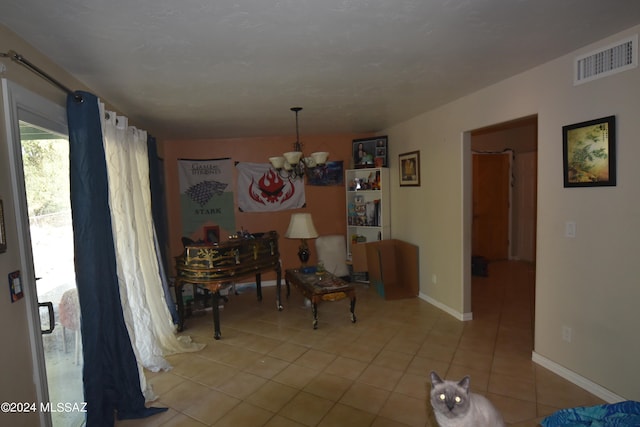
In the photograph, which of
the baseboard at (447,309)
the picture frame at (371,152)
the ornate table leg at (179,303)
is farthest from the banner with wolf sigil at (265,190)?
the baseboard at (447,309)

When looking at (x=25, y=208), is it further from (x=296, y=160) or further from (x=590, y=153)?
(x=590, y=153)

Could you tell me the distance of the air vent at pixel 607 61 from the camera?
6.66ft

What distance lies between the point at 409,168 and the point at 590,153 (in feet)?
7.95

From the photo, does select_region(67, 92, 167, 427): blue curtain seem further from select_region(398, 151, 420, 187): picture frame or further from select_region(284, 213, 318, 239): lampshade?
select_region(398, 151, 420, 187): picture frame

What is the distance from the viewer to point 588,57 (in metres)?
2.27

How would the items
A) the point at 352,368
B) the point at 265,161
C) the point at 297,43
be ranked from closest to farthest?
the point at 297,43, the point at 352,368, the point at 265,161

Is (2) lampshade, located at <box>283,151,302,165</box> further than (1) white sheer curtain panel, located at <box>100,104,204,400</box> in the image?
Yes

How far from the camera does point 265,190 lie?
212 inches

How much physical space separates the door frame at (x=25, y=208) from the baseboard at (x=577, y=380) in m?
3.41

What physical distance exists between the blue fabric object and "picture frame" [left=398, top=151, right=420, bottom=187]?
3.25 metres

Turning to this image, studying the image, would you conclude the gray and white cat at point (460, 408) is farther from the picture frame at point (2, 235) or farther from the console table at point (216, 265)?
the console table at point (216, 265)

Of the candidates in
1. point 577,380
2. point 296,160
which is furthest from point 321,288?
point 577,380

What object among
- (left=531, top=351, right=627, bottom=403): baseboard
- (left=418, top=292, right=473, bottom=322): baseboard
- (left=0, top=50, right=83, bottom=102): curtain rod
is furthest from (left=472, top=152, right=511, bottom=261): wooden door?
(left=0, top=50, right=83, bottom=102): curtain rod

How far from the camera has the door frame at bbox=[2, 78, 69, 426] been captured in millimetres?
1592
